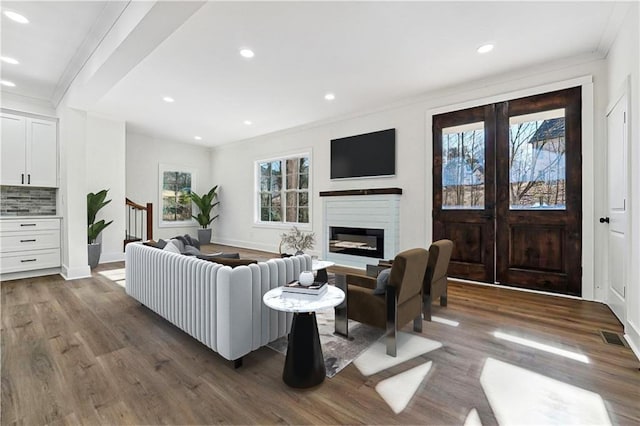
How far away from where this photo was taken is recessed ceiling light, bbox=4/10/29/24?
271 cm

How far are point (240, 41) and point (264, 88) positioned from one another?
1.24 metres

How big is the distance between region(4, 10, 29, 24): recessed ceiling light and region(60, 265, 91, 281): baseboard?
325cm

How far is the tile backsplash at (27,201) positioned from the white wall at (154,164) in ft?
6.51

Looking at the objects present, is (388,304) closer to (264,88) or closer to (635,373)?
(635,373)

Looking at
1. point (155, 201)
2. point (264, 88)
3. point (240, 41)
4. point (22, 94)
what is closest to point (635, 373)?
point (240, 41)

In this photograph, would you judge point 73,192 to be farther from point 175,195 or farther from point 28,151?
point 175,195

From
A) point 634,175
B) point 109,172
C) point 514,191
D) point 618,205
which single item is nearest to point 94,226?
point 109,172

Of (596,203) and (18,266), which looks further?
(18,266)

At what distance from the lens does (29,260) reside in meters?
4.40

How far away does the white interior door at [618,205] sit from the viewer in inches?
103

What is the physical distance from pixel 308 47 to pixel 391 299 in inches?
109

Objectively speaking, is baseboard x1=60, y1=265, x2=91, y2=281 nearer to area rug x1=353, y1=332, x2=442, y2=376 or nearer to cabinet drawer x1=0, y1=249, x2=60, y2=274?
cabinet drawer x1=0, y1=249, x2=60, y2=274

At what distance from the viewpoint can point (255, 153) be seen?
24.4 ft

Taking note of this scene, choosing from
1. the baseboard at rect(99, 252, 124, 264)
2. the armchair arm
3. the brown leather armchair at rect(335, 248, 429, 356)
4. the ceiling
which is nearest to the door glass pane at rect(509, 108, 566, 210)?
the ceiling
